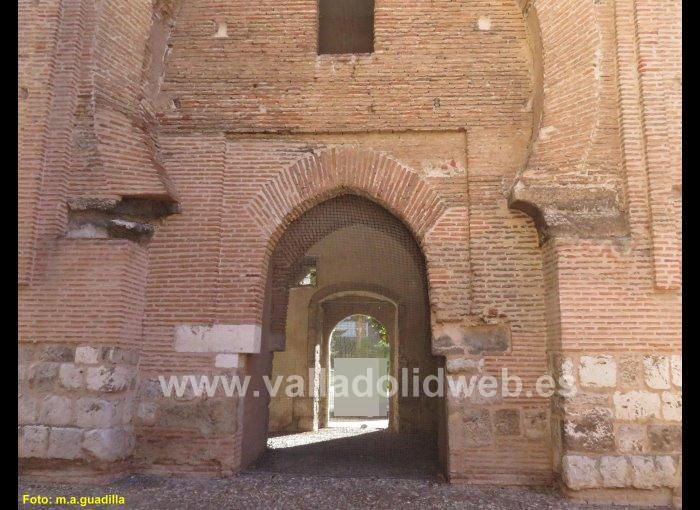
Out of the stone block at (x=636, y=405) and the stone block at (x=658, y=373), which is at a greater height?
the stone block at (x=658, y=373)

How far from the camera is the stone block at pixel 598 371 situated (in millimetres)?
4738

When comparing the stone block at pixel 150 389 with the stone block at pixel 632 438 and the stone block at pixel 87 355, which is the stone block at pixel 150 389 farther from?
the stone block at pixel 632 438

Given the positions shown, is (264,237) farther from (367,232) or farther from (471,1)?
(367,232)

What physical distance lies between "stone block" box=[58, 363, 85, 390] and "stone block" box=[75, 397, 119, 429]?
0.14 metres

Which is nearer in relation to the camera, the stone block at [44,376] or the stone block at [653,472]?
the stone block at [653,472]

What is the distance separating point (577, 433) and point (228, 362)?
337 centimetres

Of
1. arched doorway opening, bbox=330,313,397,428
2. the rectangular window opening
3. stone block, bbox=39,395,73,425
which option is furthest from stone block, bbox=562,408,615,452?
arched doorway opening, bbox=330,313,397,428

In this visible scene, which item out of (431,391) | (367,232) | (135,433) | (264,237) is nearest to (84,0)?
(264,237)

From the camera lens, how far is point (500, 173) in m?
5.56

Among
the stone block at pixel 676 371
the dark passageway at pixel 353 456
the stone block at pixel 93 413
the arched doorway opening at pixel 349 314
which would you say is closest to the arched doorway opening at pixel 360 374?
the arched doorway opening at pixel 349 314

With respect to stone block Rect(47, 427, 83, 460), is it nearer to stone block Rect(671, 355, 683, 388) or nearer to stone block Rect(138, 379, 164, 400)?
stone block Rect(138, 379, 164, 400)

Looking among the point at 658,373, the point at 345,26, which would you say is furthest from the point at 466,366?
the point at 345,26

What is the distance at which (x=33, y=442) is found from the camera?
4785mm

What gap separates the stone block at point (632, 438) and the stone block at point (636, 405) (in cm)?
8
